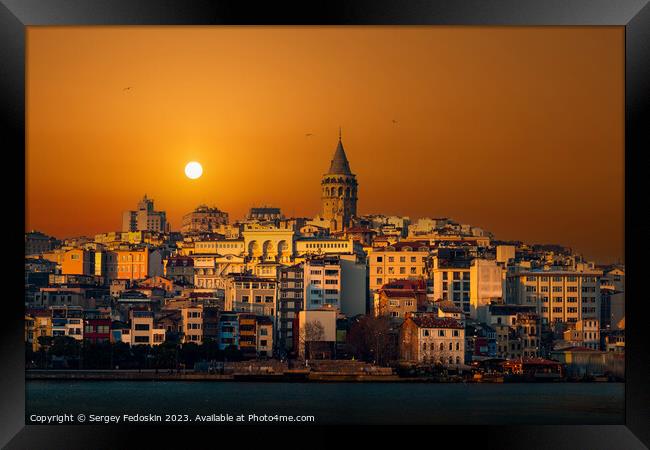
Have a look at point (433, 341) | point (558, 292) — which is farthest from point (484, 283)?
Answer: point (433, 341)

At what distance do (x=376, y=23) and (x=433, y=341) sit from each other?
445 inches

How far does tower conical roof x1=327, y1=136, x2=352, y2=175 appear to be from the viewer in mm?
13748

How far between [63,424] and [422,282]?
13622 millimetres

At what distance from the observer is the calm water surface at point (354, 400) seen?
32.9 feet

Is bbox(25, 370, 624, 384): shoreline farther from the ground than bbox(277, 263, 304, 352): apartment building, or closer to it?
closer to it

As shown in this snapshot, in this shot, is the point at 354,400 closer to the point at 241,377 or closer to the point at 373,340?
the point at 241,377

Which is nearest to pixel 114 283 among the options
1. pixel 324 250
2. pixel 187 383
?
pixel 324 250

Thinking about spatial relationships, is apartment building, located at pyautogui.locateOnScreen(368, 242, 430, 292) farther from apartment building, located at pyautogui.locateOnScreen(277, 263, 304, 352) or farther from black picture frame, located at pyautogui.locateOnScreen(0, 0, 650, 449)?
black picture frame, located at pyautogui.locateOnScreen(0, 0, 650, 449)

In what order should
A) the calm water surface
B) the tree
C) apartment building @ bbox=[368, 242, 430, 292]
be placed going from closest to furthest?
the calm water surface, the tree, apartment building @ bbox=[368, 242, 430, 292]

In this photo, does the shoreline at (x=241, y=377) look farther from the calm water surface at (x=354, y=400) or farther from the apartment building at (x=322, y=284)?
the apartment building at (x=322, y=284)

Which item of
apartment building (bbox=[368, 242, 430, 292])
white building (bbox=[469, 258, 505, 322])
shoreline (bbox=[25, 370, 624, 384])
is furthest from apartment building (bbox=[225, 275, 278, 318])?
white building (bbox=[469, 258, 505, 322])

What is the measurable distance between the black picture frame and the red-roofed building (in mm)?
10504
